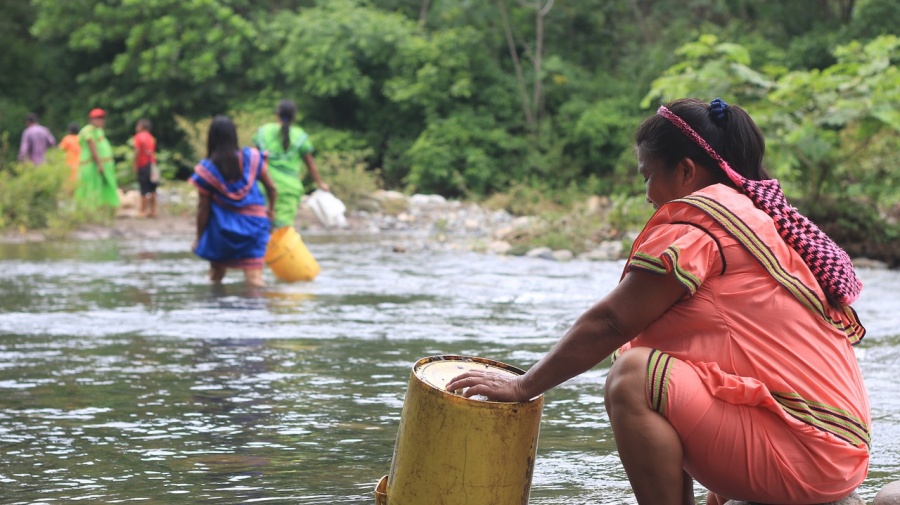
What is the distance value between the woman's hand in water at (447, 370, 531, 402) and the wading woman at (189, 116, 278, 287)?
6.25 meters

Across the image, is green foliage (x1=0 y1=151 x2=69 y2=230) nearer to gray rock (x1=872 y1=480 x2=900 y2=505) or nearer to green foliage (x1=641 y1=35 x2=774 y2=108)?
green foliage (x1=641 y1=35 x2=774 y2=108)

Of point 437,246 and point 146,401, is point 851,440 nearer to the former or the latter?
point 146,401

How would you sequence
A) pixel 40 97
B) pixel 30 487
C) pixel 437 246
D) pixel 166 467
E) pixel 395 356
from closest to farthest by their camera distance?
pixel 30 487 < pixel 166 467 < pixel 395 356 < pixel 437 246 < pixel 40 97

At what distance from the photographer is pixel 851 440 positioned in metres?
2.71

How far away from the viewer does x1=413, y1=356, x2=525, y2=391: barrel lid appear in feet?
9.55

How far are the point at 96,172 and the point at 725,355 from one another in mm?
16532

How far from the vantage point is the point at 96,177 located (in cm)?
1792

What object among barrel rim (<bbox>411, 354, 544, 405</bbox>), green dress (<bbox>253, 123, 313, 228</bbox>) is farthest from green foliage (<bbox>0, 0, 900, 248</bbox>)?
barrel rim (<bbox>411, 354, 544, 405</bbox>)

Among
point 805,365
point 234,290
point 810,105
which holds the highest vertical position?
point 810,105

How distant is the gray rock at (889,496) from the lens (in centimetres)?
304

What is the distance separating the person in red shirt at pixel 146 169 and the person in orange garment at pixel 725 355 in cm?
1619

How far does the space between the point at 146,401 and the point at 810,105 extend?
28.6 ft

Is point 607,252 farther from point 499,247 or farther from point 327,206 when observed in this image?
point 327,206

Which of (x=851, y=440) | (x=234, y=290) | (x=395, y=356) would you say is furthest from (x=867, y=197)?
(x=851, y=440)
